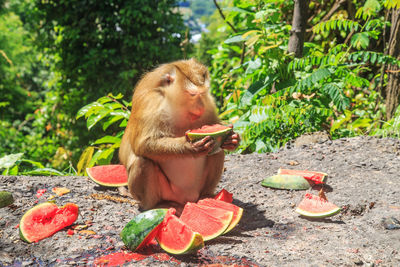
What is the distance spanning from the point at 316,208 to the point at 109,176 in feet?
6.03

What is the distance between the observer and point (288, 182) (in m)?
3.40

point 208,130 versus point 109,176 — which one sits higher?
point 208,130

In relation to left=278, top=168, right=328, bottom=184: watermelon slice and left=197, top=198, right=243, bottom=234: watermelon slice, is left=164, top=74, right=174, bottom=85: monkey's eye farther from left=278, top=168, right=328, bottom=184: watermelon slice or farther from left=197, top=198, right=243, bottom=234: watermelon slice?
left=278, top=168, right=328, bottom=184: watermelon slice

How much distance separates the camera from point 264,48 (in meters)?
4.83

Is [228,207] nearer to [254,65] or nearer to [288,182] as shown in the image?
[288,182]

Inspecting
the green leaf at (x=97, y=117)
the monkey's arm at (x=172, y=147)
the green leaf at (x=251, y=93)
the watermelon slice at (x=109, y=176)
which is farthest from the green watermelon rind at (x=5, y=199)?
the green leaf at (x=251, y=93)

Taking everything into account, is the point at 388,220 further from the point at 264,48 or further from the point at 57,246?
the point at 264,48

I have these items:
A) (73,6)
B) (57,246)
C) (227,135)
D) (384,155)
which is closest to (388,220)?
(227,135)

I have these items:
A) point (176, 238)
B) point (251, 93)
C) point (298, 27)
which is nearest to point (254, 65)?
point (251, 93)

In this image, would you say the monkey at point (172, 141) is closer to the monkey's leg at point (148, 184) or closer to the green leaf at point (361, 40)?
the monkey's leg at point (148, 184)

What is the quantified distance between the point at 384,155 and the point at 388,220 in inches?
59.3

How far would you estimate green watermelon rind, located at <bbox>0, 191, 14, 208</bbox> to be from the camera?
2.93 m

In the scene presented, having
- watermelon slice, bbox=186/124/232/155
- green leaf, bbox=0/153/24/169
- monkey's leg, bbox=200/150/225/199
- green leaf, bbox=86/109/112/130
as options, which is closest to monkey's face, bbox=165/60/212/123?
watermelon slice, bbox=186/124/232/155

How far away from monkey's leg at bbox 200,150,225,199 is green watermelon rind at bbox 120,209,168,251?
887 mm
